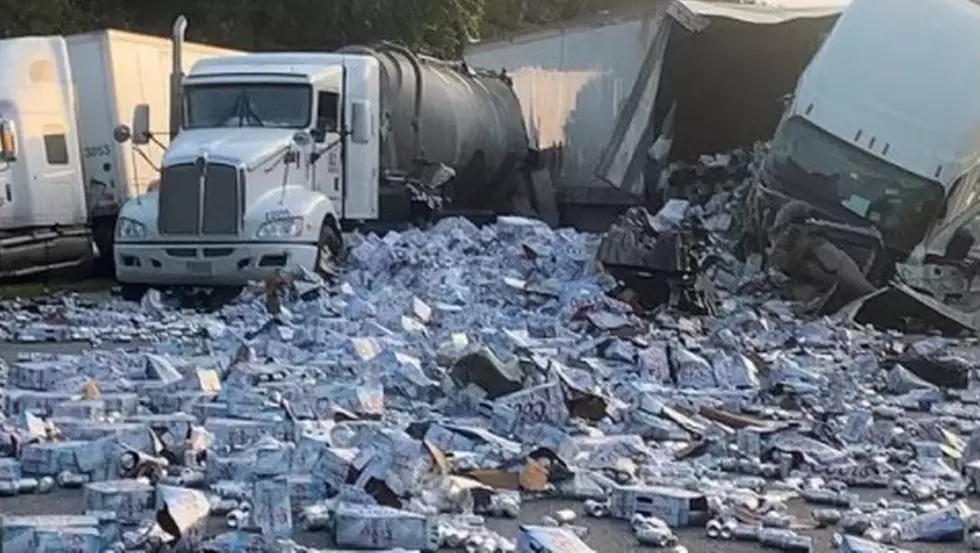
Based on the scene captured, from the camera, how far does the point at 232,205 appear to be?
15.7 metres

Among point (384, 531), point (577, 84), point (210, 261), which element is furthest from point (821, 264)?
point (577, 84)

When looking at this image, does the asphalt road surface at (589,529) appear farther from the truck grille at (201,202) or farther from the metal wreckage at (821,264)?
the truck grille at (201,202)

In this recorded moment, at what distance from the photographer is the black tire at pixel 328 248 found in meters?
16.1

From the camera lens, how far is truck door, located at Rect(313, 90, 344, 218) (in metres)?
17.3

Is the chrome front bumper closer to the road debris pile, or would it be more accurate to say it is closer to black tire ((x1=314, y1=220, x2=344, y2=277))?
black tire ((x1=314, y1=220, x2=344, y2=277))

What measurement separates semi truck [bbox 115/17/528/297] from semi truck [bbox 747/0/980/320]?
4.58 metres

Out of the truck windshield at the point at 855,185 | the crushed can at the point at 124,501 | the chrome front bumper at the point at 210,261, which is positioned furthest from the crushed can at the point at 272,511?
the truck windshield at the point at 855,185

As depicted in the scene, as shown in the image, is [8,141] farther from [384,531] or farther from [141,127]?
[384,531]

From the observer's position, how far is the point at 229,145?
1617cm

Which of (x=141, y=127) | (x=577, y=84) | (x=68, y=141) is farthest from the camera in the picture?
(x=577, y=84)

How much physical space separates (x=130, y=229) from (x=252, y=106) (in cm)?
201

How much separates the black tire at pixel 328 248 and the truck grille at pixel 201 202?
90cm

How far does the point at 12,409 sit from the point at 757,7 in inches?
680

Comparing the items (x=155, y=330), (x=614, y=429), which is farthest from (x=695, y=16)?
(x=614, y=429)
